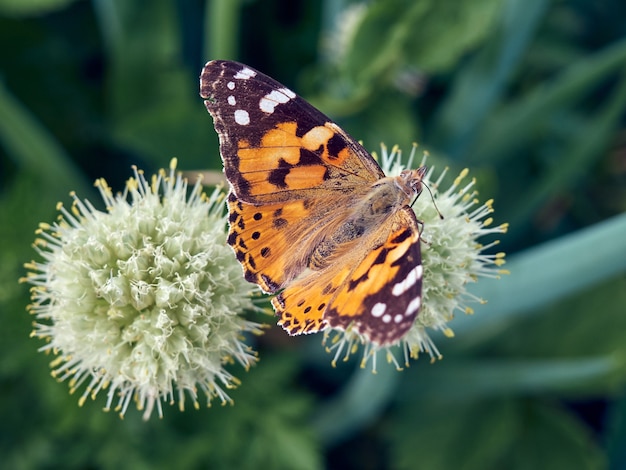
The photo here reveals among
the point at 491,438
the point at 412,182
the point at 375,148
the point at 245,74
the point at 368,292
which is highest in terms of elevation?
the point at 375,148

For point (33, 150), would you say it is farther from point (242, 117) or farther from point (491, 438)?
point (491, 438)

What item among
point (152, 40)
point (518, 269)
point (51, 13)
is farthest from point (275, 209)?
point (51, 13)

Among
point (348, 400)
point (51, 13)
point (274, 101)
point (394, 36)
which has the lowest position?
point (348, 400)

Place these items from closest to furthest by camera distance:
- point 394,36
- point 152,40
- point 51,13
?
1. point 394,36
2. point 152,40
3. point 51,13

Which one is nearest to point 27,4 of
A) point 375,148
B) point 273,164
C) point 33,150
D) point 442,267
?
point 33,150

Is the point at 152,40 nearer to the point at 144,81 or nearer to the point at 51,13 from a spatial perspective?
the point at 144,81

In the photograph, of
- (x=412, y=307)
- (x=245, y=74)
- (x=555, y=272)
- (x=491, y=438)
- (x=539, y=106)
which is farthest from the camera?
(x=491, y=438)
